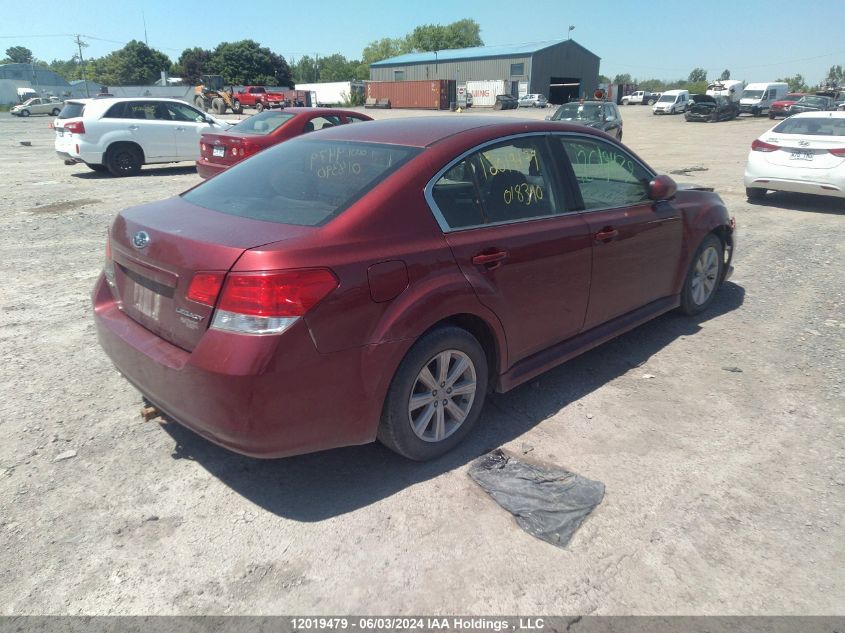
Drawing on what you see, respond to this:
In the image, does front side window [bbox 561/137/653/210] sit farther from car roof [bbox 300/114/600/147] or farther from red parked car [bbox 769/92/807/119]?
red parked car [bbox 769/92/807/119]

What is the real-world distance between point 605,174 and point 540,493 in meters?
2.34

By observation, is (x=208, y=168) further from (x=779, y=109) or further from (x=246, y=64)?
(x=246, y=64)

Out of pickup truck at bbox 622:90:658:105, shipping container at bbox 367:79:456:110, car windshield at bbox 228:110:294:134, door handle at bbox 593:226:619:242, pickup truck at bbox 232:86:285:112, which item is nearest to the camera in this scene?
door handle at bbox 593:226:619:242

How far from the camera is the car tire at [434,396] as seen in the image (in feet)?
9.65

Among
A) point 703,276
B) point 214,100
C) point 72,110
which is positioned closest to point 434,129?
point 703,276

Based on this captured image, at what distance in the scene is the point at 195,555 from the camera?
262 centimetres

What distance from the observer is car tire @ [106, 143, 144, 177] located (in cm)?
1315

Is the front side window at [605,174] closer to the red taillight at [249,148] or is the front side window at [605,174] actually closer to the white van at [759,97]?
the red taillight at [249,148]

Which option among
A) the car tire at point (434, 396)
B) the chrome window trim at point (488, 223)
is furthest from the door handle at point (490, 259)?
the car tire at point (434, 396)

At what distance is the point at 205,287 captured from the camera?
259cm

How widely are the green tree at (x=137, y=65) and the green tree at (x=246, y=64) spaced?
16.2 m

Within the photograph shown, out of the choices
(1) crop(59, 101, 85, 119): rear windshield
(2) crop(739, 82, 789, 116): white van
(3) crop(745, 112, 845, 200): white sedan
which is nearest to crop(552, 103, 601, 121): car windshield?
(3) crop(745, 112, 845, 200): white sedan

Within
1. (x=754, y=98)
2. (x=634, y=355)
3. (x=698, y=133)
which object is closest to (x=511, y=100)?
(x=754, y=98)

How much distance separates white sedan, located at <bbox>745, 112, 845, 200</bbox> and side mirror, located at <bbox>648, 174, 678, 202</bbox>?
6.82 meters
